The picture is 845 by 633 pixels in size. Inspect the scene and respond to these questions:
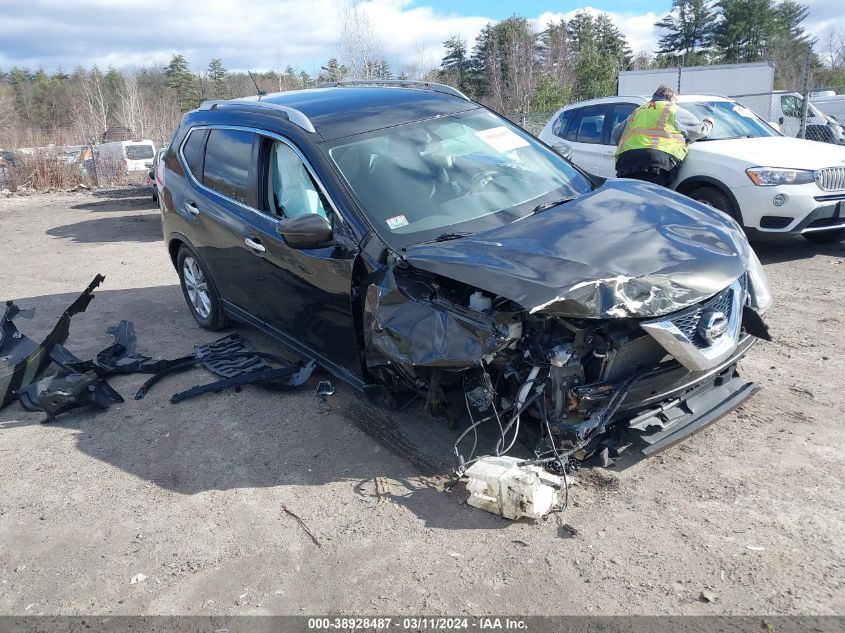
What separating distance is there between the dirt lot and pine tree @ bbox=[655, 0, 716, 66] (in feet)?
179

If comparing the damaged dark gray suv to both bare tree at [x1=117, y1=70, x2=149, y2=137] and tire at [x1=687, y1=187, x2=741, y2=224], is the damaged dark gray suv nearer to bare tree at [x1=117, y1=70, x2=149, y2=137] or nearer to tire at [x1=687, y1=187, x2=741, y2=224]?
tire at [x1=687, y1=187, x2=741, y2=224]

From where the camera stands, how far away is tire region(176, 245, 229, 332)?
19.3 feet

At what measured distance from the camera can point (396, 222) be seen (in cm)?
389

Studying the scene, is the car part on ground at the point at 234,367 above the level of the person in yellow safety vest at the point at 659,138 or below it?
below

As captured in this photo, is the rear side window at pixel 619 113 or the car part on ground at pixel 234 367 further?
the rear side window at pixel 619 113

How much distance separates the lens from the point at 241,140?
16.5 ft

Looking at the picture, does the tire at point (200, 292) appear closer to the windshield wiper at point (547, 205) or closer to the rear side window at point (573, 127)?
the windshield wiper at point (547, 205)

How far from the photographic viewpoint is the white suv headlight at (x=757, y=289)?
3803mm

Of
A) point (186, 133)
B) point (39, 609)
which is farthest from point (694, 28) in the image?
point (39, 609)

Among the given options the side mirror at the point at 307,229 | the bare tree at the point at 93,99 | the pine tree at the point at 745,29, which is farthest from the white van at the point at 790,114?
the bare tree at the point at 93,99

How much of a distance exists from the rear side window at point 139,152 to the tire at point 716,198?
21.9m

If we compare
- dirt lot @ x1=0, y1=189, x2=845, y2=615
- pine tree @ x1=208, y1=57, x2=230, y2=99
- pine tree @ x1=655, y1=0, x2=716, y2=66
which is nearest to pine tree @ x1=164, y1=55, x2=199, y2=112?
pine tree @ x1=208, y1=57, x2=230, y2=99

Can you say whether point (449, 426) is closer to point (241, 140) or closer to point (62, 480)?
point (62, 480)

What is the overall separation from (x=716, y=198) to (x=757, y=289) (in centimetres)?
405
